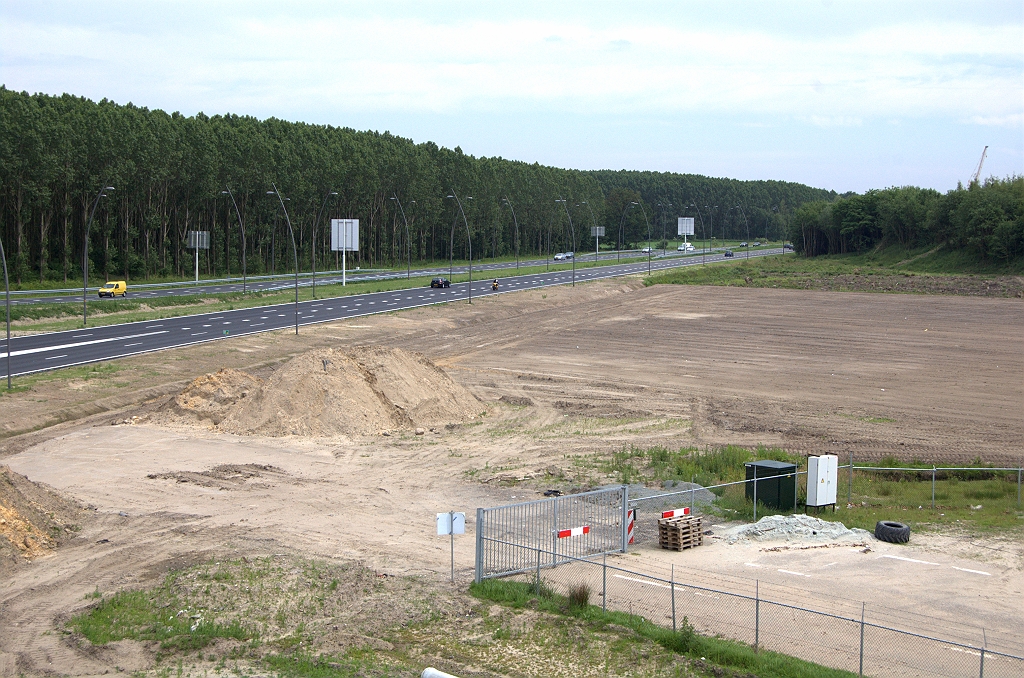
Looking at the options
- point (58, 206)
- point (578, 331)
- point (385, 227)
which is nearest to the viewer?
point (578, 331)

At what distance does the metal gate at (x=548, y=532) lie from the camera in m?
19.9

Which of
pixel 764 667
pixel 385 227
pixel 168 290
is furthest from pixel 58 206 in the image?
pixel 764 667

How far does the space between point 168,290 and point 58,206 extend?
57.0 feet

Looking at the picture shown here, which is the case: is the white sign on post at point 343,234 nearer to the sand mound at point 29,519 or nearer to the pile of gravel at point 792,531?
the sand mound at point 29,519

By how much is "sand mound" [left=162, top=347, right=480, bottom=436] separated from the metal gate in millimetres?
11841

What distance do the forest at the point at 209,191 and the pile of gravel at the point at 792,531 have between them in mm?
55998

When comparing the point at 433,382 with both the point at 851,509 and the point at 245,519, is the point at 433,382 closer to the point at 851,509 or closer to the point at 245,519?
the point at 245,519

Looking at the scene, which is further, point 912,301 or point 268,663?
point 912,301

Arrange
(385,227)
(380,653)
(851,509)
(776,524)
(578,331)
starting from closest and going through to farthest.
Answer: (380,653) → (776,524) → (851,509) → (578,331) → (385,227)

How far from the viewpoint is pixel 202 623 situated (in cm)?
1694

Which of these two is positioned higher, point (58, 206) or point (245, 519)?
point (58, 206)

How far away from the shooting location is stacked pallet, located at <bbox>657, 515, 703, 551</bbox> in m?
21.7

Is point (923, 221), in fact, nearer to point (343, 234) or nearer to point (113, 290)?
point (343, 234)

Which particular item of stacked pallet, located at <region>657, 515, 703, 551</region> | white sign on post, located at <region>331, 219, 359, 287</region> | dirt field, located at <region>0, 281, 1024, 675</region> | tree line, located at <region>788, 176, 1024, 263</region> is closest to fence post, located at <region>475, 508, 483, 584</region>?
dirt field, located at <region>0, 281, 1024, 675</region>
